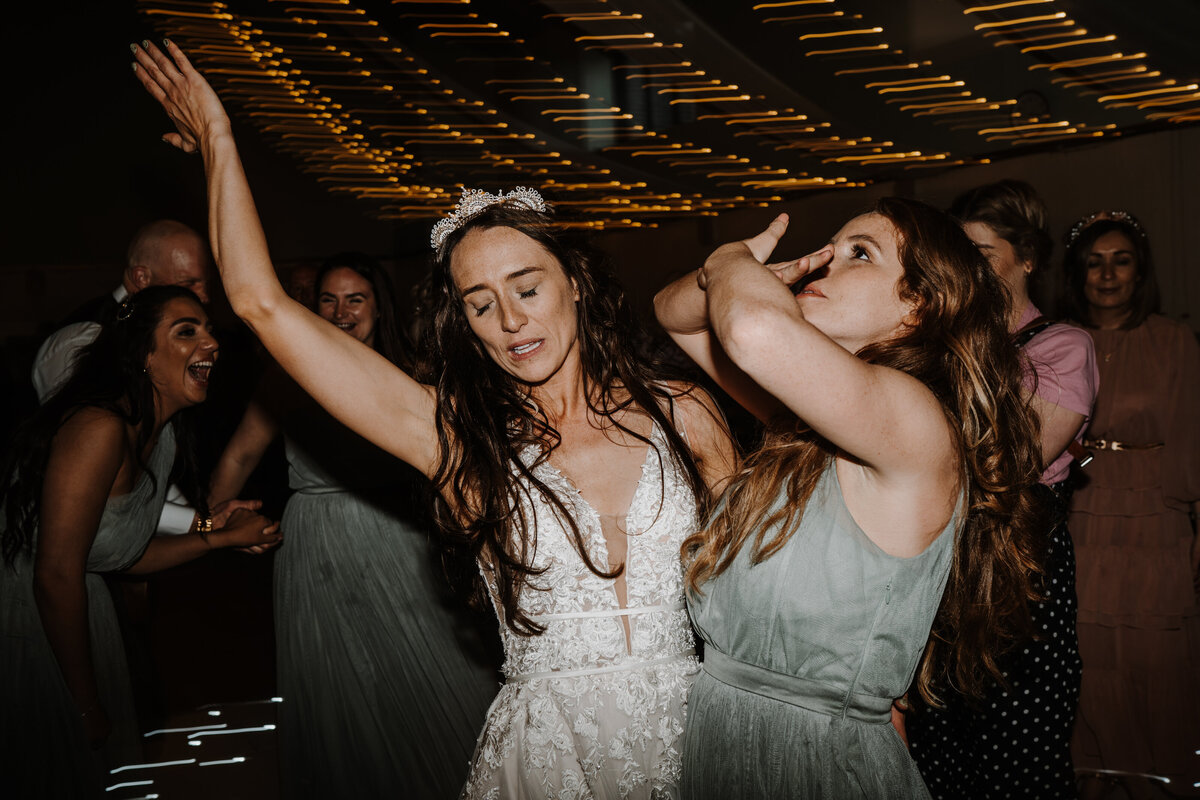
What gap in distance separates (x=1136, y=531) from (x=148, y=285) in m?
3.74

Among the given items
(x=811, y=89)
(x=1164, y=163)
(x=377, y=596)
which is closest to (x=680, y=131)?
(x=811, y=89)

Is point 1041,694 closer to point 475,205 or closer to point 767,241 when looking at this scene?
point 767,241

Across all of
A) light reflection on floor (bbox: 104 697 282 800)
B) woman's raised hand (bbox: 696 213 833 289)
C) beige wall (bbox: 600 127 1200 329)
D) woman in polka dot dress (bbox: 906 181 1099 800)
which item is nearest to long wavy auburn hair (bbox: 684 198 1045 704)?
woman's raised hand (bbox: 696 213 833 289)

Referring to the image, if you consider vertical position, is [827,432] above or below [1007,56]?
below

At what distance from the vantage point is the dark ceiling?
4898 mm

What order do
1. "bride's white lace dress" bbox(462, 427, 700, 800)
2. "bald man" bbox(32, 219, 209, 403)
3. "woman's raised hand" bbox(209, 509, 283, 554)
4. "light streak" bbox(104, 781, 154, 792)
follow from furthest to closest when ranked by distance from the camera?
"bald man" bbox(32, 219, 209, 403), "woman's raised hand" bbox(209, 509, 283, 554), "light streak" bbox(104, 781, 154, 792), "bride's white lace dress" bbox(462, 427, 700, 800)

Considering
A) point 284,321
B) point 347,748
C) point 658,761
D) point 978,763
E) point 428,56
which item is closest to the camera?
point 284,321

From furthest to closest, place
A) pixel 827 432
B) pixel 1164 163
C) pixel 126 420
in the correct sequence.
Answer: pixel 1164 163 → pixel 126 420 → pixel 827 432

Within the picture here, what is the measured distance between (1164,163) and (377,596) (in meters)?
4.66

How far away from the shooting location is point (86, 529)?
2.31 metres

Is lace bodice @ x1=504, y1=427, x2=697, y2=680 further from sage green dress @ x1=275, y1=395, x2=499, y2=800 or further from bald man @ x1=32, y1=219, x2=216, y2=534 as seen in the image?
bald man @ x1=32, y1=219, x2=216, y2=534

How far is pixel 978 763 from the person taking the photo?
2.04 m

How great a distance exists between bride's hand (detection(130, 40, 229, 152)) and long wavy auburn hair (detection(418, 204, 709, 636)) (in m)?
0.52

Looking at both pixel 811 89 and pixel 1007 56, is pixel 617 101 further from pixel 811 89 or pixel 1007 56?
pixel 1007 56
